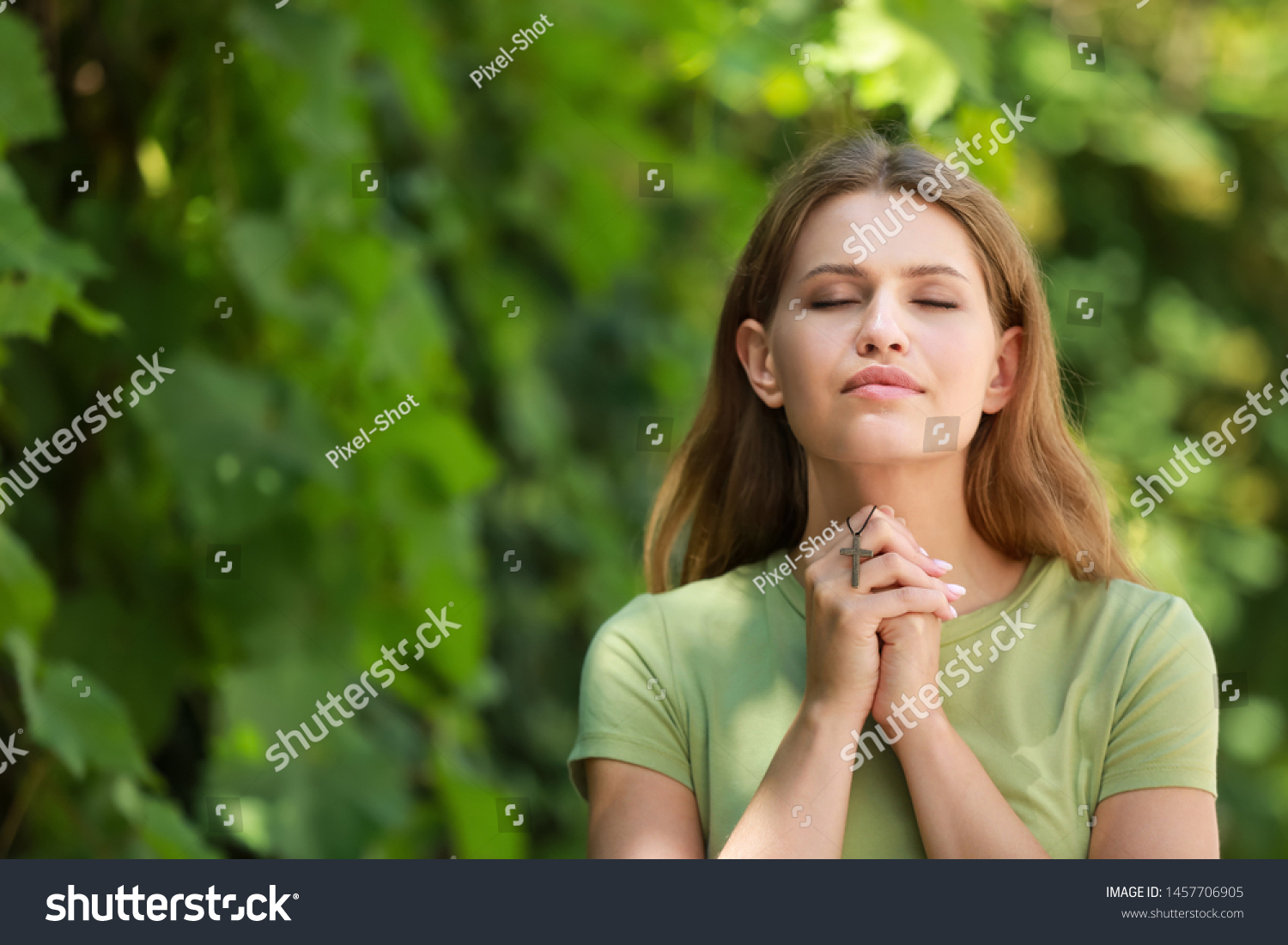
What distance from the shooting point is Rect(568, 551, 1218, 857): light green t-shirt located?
783 millimetres

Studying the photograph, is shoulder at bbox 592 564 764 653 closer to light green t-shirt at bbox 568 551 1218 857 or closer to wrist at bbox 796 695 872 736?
light green t-shirt at bbox 568 551 1218 857

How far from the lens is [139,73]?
5.61 ft

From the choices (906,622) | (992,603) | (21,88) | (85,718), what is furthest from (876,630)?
(21,88)

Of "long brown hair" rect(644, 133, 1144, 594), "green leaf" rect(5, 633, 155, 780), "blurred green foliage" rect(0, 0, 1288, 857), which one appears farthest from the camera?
"blurred green foliage" rect(0, 0, 1288, 857)

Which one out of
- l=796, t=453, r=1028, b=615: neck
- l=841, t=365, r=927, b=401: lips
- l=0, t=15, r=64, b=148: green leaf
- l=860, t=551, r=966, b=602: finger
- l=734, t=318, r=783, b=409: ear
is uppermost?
l=0, t=15, r=64, b=148: green leaf

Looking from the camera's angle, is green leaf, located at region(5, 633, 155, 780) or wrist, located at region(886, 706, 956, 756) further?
green leaf, located at region(5, 633, 155, 780)

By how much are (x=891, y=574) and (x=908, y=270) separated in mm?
184

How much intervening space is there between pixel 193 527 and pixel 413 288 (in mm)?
482

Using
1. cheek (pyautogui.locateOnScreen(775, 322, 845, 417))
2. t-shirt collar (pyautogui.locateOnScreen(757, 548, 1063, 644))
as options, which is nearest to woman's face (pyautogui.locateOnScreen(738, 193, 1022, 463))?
cheek (pyautogui.locateOnScreen(775, 322, 845, 417))

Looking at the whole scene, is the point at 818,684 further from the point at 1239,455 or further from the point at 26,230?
the point at 1239,455

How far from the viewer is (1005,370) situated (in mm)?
880

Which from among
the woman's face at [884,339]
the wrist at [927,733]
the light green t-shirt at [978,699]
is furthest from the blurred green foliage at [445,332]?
the wrist at [927,733]

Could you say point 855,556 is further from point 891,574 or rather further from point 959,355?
point 959,355

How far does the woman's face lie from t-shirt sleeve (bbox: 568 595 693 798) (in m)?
0.17
